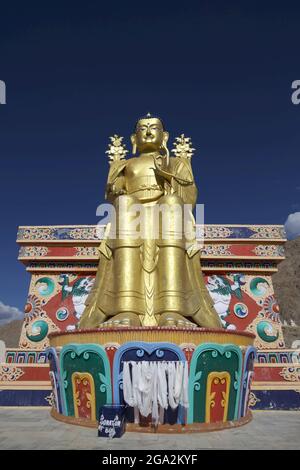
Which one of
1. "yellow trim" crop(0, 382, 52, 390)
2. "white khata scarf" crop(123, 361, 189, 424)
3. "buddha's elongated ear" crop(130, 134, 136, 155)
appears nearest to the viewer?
"white khata scarf" crop(123, 361, 189, 424)

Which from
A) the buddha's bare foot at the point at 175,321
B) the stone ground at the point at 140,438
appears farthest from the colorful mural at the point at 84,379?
the buddha's bare foot at the point at 175,321

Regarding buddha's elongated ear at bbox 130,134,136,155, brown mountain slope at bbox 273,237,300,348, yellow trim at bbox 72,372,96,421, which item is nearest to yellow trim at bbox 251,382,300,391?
yellow trim at bbox 72,372,96,421

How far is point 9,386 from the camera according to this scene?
8555 mm

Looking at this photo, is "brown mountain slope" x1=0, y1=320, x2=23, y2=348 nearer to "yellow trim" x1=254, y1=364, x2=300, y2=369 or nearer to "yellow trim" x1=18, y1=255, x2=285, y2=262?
"yellow trim" x1=18, y1=255, x2=285, y2=262

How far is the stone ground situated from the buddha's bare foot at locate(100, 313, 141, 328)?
1476 millimetres

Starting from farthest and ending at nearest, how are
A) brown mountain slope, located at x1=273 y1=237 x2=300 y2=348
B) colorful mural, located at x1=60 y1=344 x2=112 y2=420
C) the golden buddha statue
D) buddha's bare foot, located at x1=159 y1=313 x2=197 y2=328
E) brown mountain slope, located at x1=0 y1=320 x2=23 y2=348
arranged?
brown mountain slope, located at x1=273 y1=237 x2=300 y2=348 → brown mountain slope, located at x1=0 y1=320 x2=23 y2=348 → the golden buddha statue → buddha's bare foot, located at x1=159 y1=313 x2=197 y2=328 → colorful mural, located at x1=60 y1=344 x2=112 y2=420

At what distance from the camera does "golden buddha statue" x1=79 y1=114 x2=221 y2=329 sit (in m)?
6.74

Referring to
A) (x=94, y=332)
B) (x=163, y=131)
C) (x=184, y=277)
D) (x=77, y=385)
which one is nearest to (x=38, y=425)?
(x=77, y=385)

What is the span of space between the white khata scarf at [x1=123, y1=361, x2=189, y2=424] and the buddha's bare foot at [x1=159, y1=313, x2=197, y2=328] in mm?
872

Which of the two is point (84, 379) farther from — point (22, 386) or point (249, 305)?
point (249, 305)

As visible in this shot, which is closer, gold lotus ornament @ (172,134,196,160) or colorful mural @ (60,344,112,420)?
colorful mural @ (60,344,112,420)

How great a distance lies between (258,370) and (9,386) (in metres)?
5.27

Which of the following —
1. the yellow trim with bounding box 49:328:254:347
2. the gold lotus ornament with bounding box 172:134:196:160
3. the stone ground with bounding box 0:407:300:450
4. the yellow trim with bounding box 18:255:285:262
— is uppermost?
the gold lotus ornament with bounding box 172:134:196:160

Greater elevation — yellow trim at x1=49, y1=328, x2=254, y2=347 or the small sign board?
yellow trim at x1=49, y1=328, x2=254, y2=347
